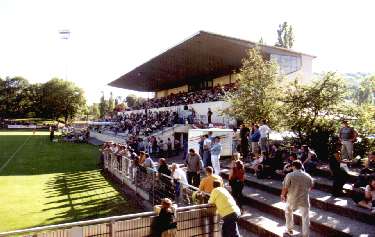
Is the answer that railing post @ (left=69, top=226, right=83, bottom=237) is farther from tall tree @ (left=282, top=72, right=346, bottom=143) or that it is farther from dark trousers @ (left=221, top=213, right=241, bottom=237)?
tall tree @ (left=282, top=72, right=346, bottom=143)

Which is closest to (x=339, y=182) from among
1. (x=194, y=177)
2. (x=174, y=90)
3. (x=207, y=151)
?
(x=194, y=177)

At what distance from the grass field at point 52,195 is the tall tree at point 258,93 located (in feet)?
25.5

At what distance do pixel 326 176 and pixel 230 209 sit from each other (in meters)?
6.69

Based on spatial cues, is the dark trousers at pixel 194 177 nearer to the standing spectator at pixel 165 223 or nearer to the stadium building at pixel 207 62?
the standing spectator at pixel 165 223

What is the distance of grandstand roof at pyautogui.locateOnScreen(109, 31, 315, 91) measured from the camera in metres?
31.5

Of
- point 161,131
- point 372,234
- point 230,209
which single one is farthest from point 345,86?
point 161,131

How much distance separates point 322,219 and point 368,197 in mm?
1244

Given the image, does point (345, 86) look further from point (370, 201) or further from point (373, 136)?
point (370, 201)

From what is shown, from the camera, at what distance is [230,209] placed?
22.2 feet

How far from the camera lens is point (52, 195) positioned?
48.8ft

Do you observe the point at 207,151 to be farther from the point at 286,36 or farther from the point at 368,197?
the point at 286,36

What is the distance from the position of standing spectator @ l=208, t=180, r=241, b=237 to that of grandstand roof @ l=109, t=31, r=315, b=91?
23.8 meters

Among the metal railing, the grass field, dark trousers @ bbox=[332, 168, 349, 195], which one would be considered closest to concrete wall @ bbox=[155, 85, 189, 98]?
the grass field

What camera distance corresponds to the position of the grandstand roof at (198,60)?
103 ft
